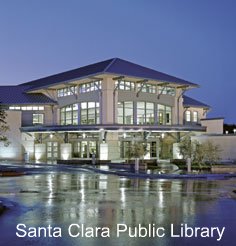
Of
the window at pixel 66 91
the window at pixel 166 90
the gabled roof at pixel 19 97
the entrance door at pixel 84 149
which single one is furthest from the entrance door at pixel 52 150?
the window at pixel 166 90

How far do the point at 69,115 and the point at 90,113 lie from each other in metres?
4.22

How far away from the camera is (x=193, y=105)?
68188 mm

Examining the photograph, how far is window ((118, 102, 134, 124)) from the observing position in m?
56.7

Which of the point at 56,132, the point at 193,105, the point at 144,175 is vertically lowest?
the point at 144,175

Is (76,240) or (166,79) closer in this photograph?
(76,240)

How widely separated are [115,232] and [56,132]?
153 ft

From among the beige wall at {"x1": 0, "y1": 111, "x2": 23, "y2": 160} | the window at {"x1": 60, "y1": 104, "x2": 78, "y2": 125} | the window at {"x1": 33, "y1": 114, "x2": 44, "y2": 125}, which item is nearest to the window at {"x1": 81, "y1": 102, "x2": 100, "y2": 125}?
the window at {"x1": 60, "y1": 104, "x2": 78, "y2": 125}

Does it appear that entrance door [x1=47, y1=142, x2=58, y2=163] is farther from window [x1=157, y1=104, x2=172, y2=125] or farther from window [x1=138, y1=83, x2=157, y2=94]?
window [x1=157, y1=104, x2=172, y2=125]

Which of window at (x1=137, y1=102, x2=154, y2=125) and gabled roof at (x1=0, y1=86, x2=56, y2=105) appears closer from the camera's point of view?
window at (x1=137, y1=102, x2=154, y2=125)

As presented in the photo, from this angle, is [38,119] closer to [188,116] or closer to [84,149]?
[84,149]

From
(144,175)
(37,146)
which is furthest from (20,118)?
(144,175)

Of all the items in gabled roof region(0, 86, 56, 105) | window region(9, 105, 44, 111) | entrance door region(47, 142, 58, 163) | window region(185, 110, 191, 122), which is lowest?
entrance door region(47, 142, 58, 163)

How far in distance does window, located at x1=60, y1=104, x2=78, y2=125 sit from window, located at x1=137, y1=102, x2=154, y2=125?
8079 mm

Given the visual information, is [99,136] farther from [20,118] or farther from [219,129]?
[219,129]
